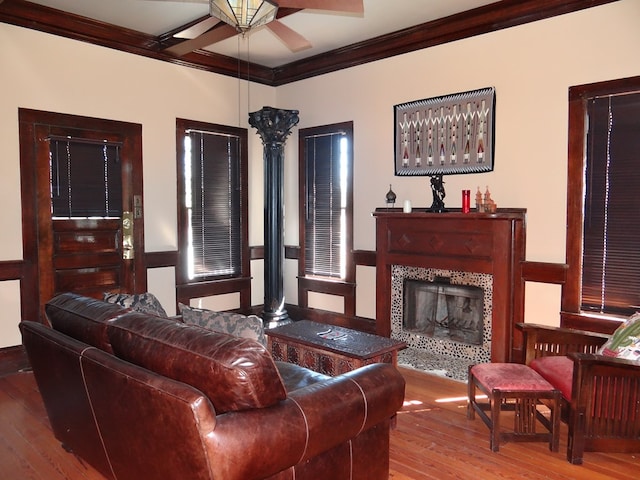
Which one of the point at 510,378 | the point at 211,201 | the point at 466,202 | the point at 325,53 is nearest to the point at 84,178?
the point at 211,201

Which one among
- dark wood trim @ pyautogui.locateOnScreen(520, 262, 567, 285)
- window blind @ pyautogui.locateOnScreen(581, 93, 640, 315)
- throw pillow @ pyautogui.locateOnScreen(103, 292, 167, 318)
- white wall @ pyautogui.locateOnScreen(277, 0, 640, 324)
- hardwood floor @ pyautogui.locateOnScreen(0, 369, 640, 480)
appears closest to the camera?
hardwood floor @ pyautogui.locateOnScreen(0, 369, 640, 480)

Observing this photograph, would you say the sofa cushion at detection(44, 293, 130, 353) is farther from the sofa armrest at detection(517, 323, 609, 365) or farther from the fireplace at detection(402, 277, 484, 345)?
the fireplace at detection(402, 277, 484, 345)

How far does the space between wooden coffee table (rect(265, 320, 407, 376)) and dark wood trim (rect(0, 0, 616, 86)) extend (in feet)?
8.95

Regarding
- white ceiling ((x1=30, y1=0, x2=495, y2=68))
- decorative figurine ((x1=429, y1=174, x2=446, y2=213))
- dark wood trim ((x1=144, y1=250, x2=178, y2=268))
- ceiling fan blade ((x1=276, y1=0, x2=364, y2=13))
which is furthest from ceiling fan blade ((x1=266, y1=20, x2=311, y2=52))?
dark wood trim ((x1=144, y1=250, x2=178, y2=268))

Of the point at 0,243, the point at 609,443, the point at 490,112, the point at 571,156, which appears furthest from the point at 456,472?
the point at 0,243

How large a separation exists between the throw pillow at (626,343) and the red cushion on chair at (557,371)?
Result: 0.77 feet

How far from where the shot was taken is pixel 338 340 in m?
3.52

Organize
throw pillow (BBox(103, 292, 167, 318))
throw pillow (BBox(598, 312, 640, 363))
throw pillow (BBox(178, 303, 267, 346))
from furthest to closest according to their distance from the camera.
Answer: throw pillow (BBox(103, 292, 167, 318)), throw pillow (BBox(598, 312, 640, 363)), throw pillow (BBox(178, 303, 267, 346))

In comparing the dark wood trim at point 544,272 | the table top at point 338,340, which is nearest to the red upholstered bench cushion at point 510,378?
the table top at point 338,340

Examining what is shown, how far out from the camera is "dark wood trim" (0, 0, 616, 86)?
4184 mm

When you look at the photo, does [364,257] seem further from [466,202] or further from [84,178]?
[84,178]

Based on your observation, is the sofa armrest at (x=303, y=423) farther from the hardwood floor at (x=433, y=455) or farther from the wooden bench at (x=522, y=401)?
the wooden bench at (x=522, y=401)

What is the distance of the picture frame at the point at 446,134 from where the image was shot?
14.8 feet

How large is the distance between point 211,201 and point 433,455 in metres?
3.87
